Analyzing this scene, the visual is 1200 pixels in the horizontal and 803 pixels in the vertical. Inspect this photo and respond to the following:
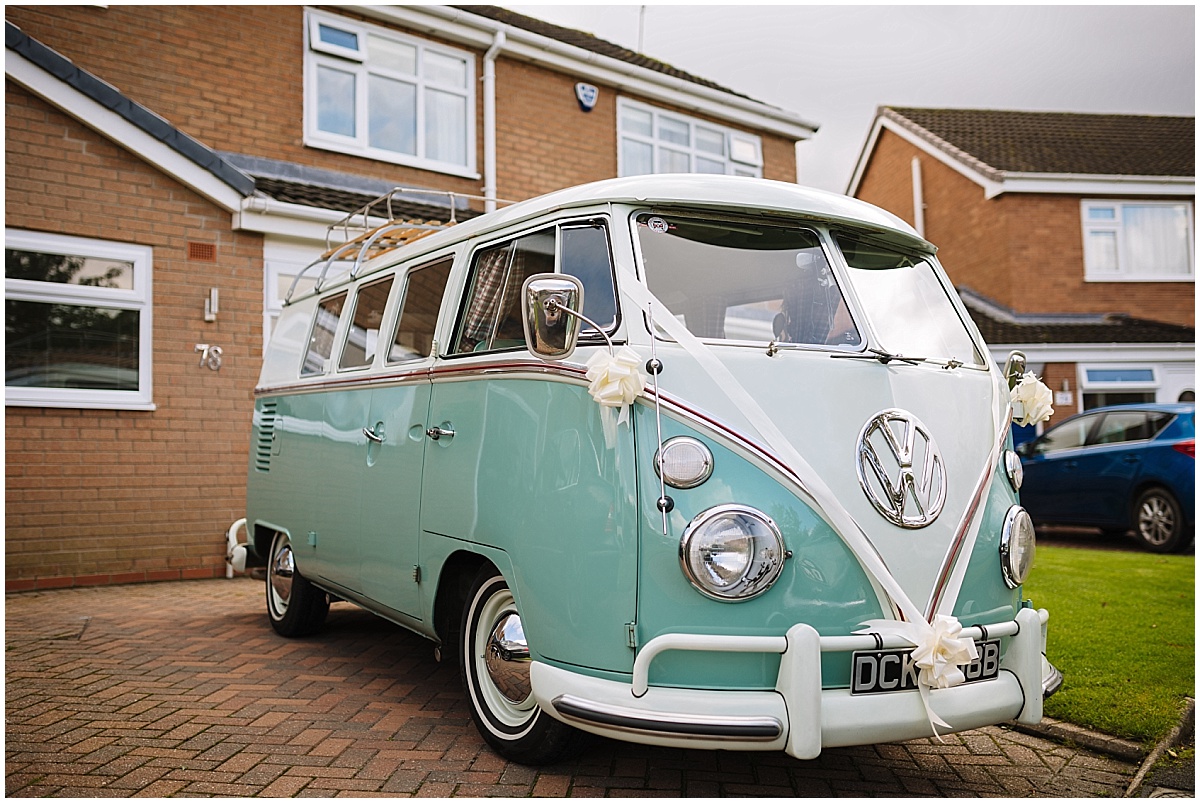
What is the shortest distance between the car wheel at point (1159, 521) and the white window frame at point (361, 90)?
8.68 meters

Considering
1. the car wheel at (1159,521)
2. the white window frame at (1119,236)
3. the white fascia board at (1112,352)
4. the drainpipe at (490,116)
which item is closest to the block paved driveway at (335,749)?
the car wheel at (1159,521)

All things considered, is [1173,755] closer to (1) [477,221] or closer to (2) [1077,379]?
(1) [477,221]

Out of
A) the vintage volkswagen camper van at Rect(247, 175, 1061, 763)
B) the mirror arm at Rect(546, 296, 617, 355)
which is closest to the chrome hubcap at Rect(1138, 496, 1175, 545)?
the vintage volkswagen camper van at Rect(247, 175, 1061, 763)

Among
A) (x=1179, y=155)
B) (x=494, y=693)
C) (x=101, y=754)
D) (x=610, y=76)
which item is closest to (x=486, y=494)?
(x=494, y=693)

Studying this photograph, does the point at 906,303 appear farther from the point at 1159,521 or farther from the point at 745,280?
the point at 1159,521

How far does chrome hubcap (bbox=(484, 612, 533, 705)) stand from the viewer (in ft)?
13.5

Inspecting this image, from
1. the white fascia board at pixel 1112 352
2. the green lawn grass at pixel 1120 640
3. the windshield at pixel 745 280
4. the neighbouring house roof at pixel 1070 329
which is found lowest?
the green lawn grass at pixel 1120 640

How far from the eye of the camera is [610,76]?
45.8 ft

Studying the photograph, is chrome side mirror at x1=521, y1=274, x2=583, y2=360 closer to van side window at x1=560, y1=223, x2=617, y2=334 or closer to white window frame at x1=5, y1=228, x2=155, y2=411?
van side window at x1=560, y1=223, x2=617, y2=334

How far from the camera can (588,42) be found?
52.0 feet

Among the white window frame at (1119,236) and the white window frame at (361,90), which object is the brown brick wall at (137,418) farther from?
the white window frame at (1119,236)

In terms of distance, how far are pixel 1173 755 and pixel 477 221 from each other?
3924 mm

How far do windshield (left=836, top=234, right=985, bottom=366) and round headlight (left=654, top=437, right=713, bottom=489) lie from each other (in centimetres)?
103

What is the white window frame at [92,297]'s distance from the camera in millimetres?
8836
